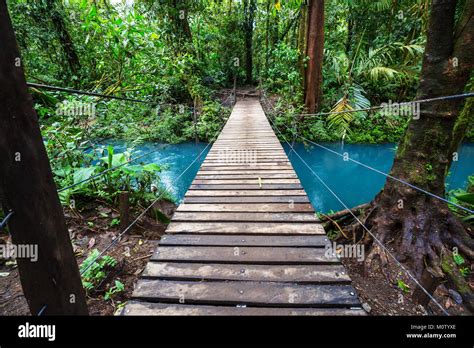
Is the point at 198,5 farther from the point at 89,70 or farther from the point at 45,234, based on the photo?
the point at 45,234

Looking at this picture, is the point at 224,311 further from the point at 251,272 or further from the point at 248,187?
the point at 248,187

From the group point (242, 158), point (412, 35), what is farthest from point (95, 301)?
point (412, 35)

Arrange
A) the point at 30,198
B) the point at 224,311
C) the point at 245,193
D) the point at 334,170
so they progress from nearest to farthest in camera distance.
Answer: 1. the point at 30,198
2. the point at 224,311
3. the point at 245,193
4. the point at 334,170

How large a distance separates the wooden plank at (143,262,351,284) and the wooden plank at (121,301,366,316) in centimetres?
17

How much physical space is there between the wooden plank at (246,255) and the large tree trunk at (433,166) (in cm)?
163

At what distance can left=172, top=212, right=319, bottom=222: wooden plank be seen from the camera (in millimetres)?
1916

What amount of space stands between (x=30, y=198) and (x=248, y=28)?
15209mm

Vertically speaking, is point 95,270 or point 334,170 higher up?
point 95,270

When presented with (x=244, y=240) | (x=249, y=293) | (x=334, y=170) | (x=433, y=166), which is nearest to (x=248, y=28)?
(x=334, y=170)

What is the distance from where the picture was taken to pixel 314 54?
762 cm

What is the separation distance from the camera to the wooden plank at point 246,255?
146 centimetres

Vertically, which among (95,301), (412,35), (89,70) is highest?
(412,35)
